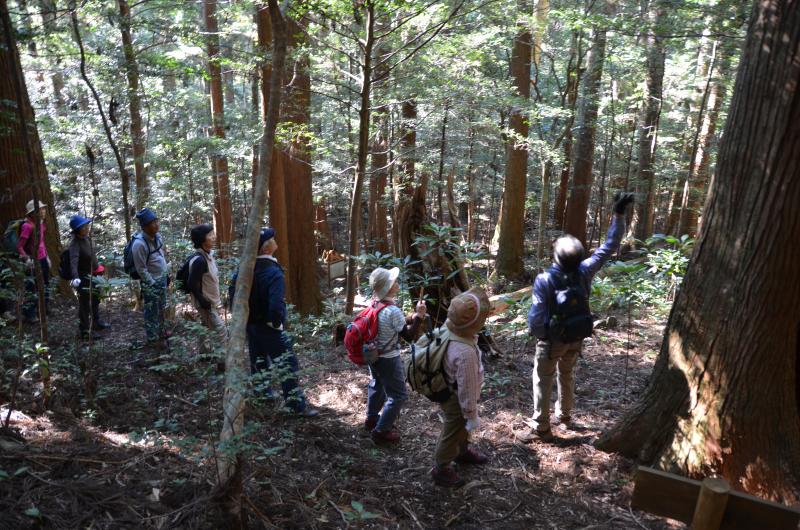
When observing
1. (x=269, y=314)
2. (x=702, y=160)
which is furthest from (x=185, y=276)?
(x=702, y=160)

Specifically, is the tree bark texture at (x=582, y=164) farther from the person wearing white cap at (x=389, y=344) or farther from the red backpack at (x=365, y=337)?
the red backpack at (x=365, y=337)

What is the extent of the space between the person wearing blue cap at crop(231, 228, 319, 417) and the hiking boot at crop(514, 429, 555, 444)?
2.04 meters

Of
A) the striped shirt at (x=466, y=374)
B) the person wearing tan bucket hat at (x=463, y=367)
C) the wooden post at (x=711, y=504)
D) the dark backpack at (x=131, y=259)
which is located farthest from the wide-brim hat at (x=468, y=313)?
the dark backpack at (x=131, y=259)

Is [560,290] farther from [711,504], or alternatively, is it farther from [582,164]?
[582,164]

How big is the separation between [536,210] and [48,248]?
72.2 ft

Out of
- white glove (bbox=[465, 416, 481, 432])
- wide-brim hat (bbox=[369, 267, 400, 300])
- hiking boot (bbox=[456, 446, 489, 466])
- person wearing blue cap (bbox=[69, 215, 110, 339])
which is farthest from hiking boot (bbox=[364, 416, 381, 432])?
person wearing blue cap (bbox=[69, 215, 110, 339])

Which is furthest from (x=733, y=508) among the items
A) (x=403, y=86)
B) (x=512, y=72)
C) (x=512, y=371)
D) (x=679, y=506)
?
(x=512, y=72)

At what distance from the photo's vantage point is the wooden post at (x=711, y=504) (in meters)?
1.92

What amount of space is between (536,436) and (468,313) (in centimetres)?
185

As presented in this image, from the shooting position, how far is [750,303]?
3426mm

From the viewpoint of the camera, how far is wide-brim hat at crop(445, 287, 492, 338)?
382cm

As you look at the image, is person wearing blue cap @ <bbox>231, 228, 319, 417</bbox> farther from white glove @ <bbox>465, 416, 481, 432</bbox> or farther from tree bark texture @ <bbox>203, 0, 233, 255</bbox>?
tree bark texture @ <bbox>203, 0, 233, 255</bbox>

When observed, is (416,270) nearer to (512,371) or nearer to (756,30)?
(512,371)

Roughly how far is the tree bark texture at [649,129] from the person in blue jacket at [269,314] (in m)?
12.9
